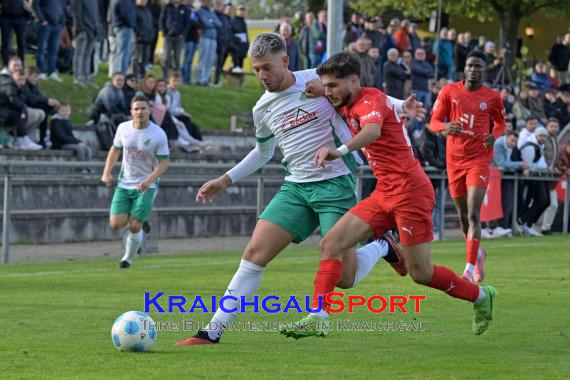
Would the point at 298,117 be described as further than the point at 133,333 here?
Yes

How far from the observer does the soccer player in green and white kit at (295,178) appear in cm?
954

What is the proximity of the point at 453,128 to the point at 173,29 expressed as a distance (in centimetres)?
1381

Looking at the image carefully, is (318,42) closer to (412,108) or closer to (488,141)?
(488,141)

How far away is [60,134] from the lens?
22.5 m

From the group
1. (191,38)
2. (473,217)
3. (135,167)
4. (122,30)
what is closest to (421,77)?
(191,38)

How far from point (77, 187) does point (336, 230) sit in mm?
13581

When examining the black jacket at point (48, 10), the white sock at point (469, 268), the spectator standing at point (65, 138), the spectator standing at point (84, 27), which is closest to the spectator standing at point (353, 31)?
the spectator standing at point (84, 27)

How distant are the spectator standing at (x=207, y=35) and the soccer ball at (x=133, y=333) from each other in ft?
67.5

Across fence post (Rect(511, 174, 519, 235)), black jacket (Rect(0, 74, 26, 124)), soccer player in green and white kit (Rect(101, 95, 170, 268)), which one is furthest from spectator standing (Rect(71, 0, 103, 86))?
fence post (Rect(511, 174, 519, 235))

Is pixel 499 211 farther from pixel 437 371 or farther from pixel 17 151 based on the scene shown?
pixel 437 371

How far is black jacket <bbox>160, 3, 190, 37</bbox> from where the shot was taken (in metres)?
27.8

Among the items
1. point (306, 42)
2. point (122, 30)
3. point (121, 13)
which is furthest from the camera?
point (306, 42)

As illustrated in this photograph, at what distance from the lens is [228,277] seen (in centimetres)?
1577

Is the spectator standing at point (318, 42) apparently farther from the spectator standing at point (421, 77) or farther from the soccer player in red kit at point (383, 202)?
the soccer player in red kit at point (383, 202)
